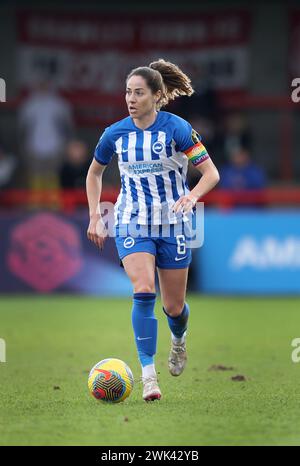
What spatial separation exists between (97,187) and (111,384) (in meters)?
1.49

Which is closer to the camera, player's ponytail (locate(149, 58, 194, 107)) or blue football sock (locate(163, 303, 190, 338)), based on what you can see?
player's ponytail (locate(149, 58, 194, 107))

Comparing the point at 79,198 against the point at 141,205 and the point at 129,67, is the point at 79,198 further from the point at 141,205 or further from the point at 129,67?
the point at 141,205

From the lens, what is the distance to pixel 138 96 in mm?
7770

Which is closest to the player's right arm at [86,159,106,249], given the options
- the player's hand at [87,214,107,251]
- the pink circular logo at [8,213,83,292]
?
the player's hand at [87,214,107,251]

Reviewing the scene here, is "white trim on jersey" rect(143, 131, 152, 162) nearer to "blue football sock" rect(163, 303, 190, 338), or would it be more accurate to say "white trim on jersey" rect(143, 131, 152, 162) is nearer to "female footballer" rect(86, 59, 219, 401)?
"female footballer" rect(86, 59, 219, 401)

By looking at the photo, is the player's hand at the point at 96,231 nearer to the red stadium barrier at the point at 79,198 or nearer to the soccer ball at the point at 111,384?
the soccer ball at the point at 111,384

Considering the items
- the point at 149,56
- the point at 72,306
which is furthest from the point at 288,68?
the point at 72,306

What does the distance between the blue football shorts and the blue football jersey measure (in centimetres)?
12

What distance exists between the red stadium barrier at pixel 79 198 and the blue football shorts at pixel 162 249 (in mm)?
7798

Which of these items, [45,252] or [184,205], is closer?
[184,205]

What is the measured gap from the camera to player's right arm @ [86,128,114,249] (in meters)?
7.89

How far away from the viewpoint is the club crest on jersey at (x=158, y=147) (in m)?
7.81

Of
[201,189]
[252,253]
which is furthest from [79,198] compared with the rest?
[201,189]

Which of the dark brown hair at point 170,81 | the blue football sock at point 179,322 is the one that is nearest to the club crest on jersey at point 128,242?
the blue football sock at point 179,322
